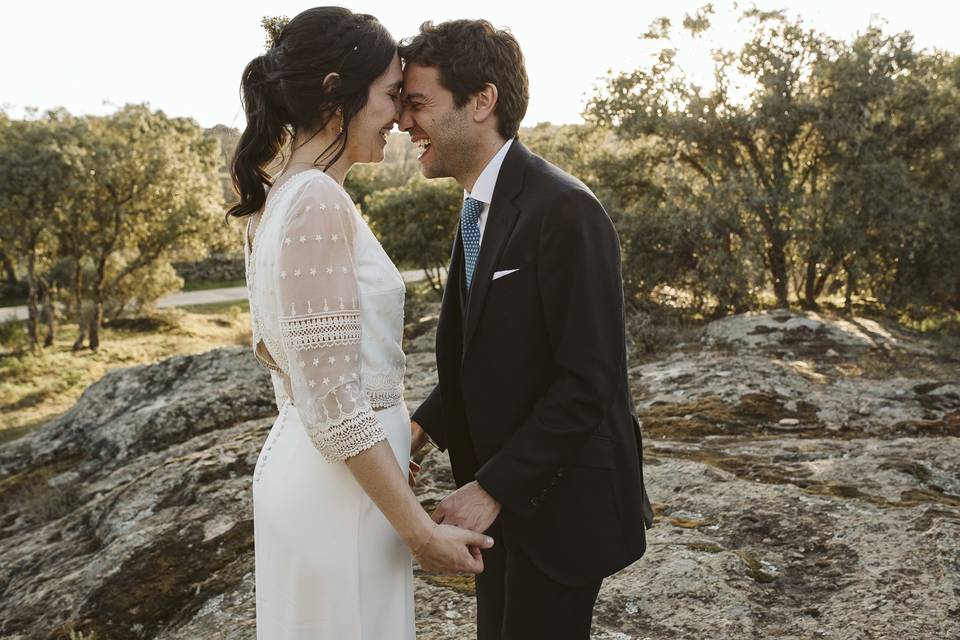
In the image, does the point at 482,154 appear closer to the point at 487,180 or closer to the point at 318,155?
the point at 487,180

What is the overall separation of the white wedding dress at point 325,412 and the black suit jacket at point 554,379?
0.91 feet

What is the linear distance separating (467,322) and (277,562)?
87 centimetres

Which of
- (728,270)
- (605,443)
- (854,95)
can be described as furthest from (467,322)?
(854,95)

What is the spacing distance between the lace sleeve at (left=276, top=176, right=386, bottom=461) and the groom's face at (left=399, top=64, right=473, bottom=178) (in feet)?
1.76

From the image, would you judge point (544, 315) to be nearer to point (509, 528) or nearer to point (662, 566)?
point (509, 528)

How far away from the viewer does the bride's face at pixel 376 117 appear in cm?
219

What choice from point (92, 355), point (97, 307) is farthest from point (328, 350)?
point (97, 307)

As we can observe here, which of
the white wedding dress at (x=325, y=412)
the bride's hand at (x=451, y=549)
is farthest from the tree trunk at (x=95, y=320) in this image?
the bride's hand at (x=451, y=549)

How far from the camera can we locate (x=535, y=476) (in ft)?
6.72

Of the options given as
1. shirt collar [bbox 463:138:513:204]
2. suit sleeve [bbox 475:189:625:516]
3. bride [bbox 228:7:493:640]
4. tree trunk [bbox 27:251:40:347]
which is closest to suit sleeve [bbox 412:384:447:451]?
bride [bbox 228:7:493:640]

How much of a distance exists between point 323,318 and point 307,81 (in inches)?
27.1

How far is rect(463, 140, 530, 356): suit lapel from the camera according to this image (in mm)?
2121

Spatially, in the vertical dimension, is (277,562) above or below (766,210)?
below

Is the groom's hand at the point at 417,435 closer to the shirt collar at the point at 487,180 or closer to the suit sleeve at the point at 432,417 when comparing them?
the suit sleeve at the point at 432,417
